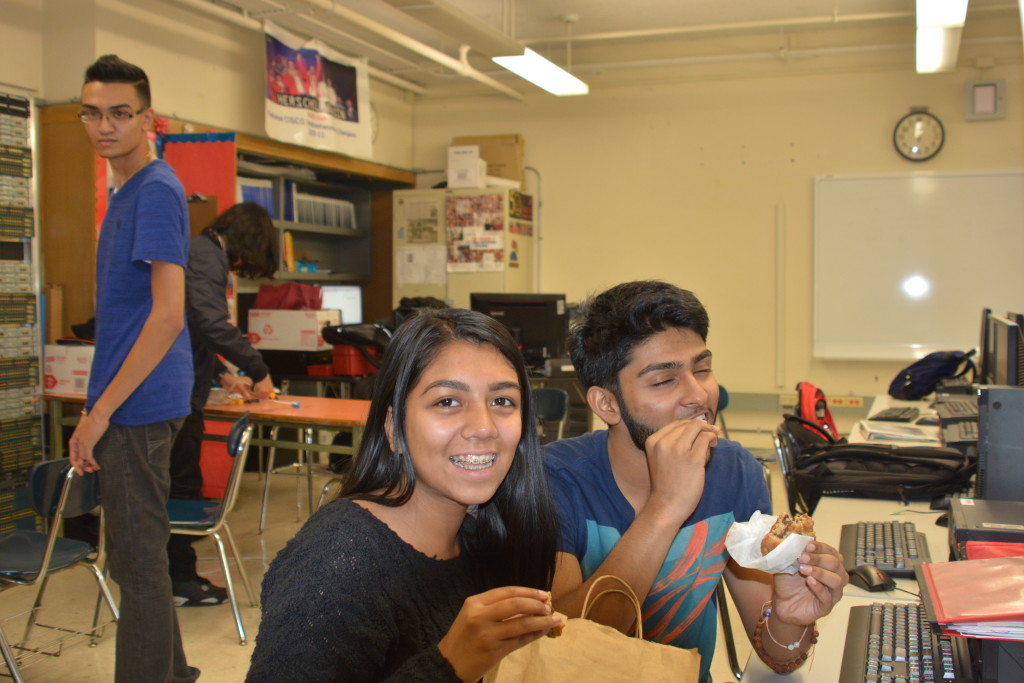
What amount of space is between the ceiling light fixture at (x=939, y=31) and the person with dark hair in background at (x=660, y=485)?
140 inches

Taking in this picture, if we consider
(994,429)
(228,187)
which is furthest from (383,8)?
(994,429)

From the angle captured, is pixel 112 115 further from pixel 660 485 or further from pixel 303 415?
pixel 660 485

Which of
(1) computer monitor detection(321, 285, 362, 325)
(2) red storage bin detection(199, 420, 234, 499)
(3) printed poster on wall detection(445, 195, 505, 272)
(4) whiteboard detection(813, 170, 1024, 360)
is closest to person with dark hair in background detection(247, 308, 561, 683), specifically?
(2) red storage bin detection(199, 420, 234, 499)

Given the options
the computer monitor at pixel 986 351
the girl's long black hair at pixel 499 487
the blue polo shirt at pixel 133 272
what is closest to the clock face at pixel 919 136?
the computer monitor at pixel 986 351

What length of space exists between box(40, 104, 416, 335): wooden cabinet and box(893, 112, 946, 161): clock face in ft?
12.8

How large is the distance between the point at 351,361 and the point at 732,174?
3477 mm

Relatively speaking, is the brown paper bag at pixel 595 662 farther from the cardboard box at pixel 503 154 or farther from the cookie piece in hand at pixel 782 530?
the cardboard box at pixel 503 154

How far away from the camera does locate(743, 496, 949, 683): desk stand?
1343 mm

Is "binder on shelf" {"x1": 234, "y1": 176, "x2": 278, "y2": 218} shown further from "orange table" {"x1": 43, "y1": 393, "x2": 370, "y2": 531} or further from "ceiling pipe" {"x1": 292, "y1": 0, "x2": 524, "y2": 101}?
"orange table" {"x1": 43, "y1": 393, "x2": 370, "y2": 531}

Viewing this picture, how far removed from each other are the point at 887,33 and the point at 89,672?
6316mm

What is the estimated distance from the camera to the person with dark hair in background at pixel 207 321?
3.49 metres

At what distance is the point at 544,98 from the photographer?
24.3ft

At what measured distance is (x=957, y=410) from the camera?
3.43 meters

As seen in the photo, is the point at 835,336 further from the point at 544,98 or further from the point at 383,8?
the point at 383,8
